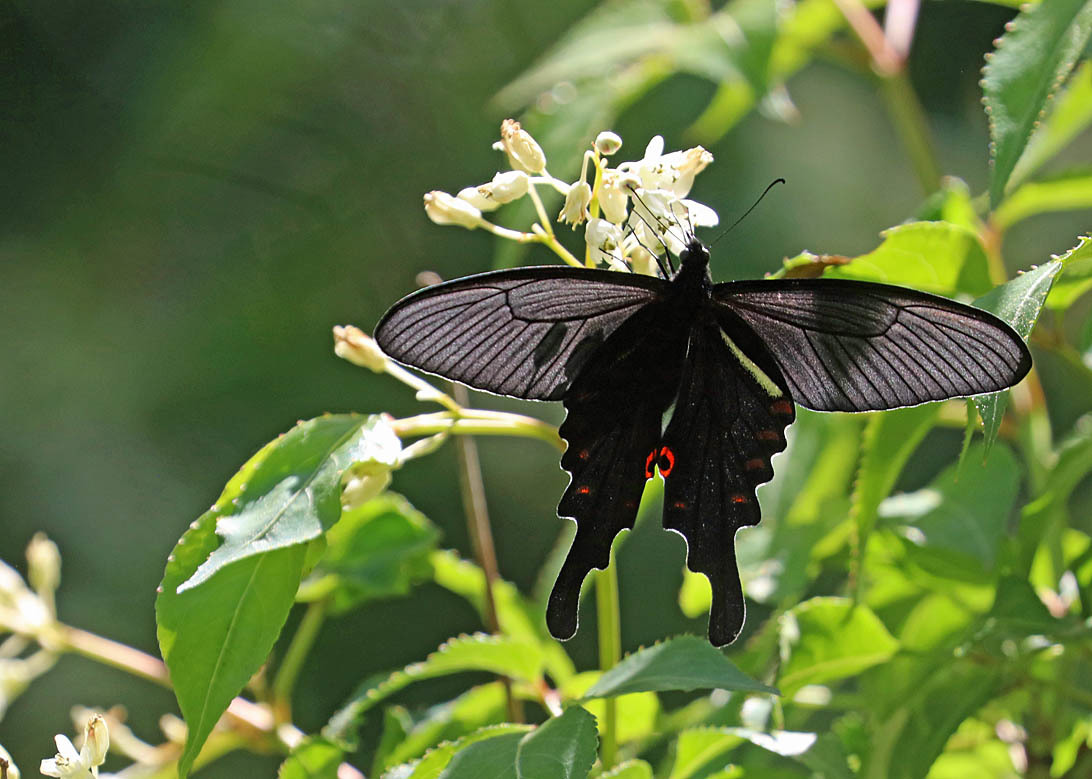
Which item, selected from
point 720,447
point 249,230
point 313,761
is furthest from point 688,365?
point 249,230

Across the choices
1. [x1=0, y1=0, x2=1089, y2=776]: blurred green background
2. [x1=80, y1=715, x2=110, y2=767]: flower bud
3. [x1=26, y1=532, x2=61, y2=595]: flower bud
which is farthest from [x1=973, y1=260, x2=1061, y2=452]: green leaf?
[x1=0, y1=0, x2=1089, y2=776]: blurred green background

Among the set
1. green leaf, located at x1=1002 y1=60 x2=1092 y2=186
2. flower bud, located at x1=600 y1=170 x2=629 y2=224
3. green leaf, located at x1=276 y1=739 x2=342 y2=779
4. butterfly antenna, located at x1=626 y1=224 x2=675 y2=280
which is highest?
flower bud, located at x1=600 y1=170 x2=629 y2=224

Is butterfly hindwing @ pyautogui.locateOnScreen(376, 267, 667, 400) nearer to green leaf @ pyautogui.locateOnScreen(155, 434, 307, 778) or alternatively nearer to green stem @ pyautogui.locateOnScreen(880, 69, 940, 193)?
green leaf @ pyautogui.locateOnScreen(155, 434, 307, 778)

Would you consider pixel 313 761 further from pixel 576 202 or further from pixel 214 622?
pixel 576 202

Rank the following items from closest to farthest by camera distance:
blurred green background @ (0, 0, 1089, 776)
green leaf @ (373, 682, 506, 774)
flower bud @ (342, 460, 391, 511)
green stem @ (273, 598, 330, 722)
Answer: flower bud @ (342, 460, 391, 511) < green leaf @ (373, 682, 506, 774) < green stem @ (273, 598, 330, 722) < blurred green background @ (0, 0, 1089, 776)

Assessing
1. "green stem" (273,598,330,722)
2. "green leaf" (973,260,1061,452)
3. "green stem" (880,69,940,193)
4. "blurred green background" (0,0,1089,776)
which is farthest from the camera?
"blurred green background" (0,0,1089,776)

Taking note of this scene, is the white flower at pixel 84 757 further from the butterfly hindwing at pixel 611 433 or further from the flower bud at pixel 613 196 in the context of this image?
the flower bud at pixel 613 196
